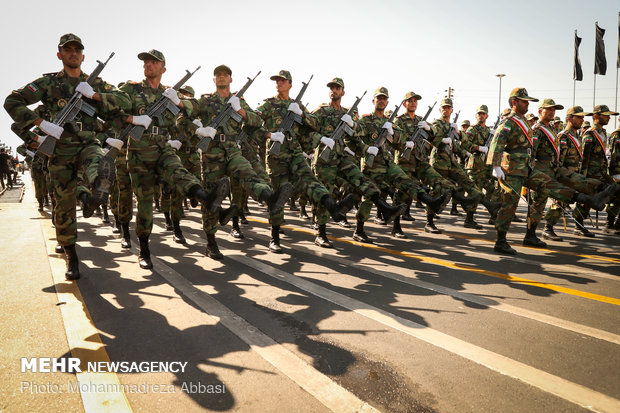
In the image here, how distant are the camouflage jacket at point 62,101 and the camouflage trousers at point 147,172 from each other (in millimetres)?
449

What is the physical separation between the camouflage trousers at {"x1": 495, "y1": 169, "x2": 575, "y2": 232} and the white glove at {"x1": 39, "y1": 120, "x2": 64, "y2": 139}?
6104 millimetres

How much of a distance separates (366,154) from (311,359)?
500 centimetres

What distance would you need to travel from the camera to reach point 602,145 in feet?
26.3

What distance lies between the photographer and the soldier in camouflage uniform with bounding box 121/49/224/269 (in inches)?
192

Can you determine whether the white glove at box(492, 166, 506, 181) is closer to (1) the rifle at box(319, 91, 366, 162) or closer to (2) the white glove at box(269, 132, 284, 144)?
(1) the rifle at box(319, 91, 366, 162)

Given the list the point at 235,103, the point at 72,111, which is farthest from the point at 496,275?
the point at 72,111

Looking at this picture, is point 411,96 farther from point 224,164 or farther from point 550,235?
point 224,164

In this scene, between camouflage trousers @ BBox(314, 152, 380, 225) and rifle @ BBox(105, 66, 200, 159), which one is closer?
rifle @ BBox(105, 66, 200, 159)

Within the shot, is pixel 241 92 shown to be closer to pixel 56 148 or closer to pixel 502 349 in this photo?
pixel 56 148

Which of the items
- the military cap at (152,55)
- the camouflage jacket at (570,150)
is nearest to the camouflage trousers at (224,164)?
the military cap at (152,55)

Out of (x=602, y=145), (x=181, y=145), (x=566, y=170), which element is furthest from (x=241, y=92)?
(x=602, y=145)

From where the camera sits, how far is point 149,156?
4938 mm

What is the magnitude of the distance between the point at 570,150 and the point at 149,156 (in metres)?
7.79

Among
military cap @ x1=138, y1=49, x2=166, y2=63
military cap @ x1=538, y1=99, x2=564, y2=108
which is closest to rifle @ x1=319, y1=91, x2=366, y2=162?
military cap @ x1=138, y1=49, x2=166, y2=63
